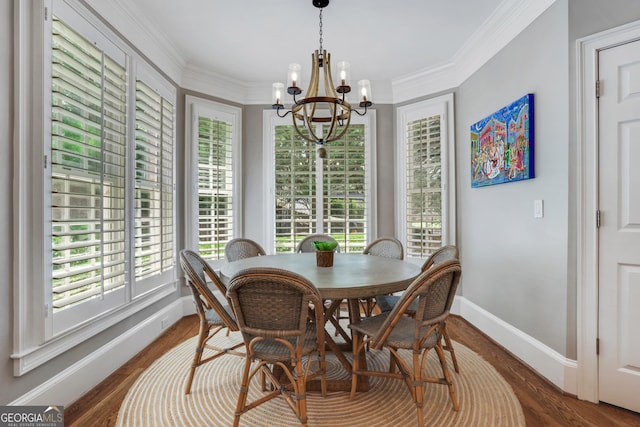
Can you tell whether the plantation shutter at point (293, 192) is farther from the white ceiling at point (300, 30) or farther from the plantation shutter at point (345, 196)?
the white ceiling at point (300, 30)

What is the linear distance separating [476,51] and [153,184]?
130 inches

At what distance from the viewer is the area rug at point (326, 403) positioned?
1.75 meters

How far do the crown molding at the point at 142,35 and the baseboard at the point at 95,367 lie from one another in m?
2.32

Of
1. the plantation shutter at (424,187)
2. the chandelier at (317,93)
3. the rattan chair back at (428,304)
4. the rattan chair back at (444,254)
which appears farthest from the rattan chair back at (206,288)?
the plantation shutter at (424,187)

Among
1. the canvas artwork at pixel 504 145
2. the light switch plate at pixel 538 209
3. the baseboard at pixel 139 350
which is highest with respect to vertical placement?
the canvas artwork at pixel 504 145

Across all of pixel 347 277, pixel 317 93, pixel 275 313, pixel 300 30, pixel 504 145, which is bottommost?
pixel 275 313

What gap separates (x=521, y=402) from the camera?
1920mm

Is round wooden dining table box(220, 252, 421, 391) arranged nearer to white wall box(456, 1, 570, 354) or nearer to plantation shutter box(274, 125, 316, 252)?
white wall box(456, 1, 570, 354)

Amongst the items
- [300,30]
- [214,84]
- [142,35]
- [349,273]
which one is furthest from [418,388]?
[214,84]

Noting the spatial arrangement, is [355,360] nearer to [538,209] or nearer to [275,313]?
[275,313]

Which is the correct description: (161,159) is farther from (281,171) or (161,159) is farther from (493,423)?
(493,423)

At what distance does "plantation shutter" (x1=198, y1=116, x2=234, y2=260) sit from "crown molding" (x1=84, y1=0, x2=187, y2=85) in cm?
61

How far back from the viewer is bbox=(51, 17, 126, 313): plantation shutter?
183cm

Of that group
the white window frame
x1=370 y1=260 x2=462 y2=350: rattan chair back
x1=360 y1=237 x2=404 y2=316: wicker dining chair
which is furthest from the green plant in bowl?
the white window frame
